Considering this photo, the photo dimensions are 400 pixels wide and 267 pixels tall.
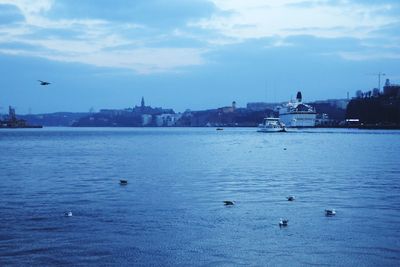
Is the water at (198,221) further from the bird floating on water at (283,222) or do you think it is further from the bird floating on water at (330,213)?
the bird floating on water at (330,213)

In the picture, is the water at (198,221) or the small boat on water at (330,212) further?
the small boat on water at (330,212)

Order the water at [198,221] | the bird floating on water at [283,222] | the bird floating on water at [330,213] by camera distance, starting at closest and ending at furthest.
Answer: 1. the water at [198,221]
2. the bird floating on water at [283,222]
3. the bird floating on water at [330,213]

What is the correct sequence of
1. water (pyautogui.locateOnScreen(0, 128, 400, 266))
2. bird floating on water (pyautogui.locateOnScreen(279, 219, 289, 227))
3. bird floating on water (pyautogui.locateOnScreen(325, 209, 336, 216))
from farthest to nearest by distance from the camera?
bird floating on water (pyautogui.locateOnScreen(325, 209, 336, 216))
bird floating on water (pyautogui.locateOnScreen(279, 219, 289, 227))
water (pyautogui.locateOnScreen(0, 128, 400, 266))

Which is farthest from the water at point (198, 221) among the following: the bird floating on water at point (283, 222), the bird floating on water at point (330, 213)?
the bird floating on water at point (330, 213)

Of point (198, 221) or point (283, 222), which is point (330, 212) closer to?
point (283, 222)

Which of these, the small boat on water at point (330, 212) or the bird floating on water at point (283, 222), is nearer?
the bird floating on water at point (283, 222)

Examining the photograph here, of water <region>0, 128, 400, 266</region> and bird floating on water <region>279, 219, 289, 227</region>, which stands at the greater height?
bird floating on water <region>279, 219, 289, 227</region>

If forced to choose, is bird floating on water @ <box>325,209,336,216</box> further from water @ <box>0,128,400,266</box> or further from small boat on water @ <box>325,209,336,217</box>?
water @ <box>0,128,400,266</box>

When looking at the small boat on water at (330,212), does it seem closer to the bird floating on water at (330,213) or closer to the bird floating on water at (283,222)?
the bird floating on water at (330,213)

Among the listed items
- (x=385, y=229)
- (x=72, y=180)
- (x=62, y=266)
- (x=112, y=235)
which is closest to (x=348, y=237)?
(x=385, y=229)

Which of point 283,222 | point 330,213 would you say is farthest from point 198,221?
point 330,213

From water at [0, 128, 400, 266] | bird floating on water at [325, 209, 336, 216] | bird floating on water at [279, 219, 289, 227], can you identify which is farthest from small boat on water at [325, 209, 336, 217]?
bird floating on water at [279, 219, 289, 227]

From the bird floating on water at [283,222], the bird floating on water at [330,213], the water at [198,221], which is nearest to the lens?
the water at [198,221]

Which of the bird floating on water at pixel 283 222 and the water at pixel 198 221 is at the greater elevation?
the bird floating on water at pixel 283 222
